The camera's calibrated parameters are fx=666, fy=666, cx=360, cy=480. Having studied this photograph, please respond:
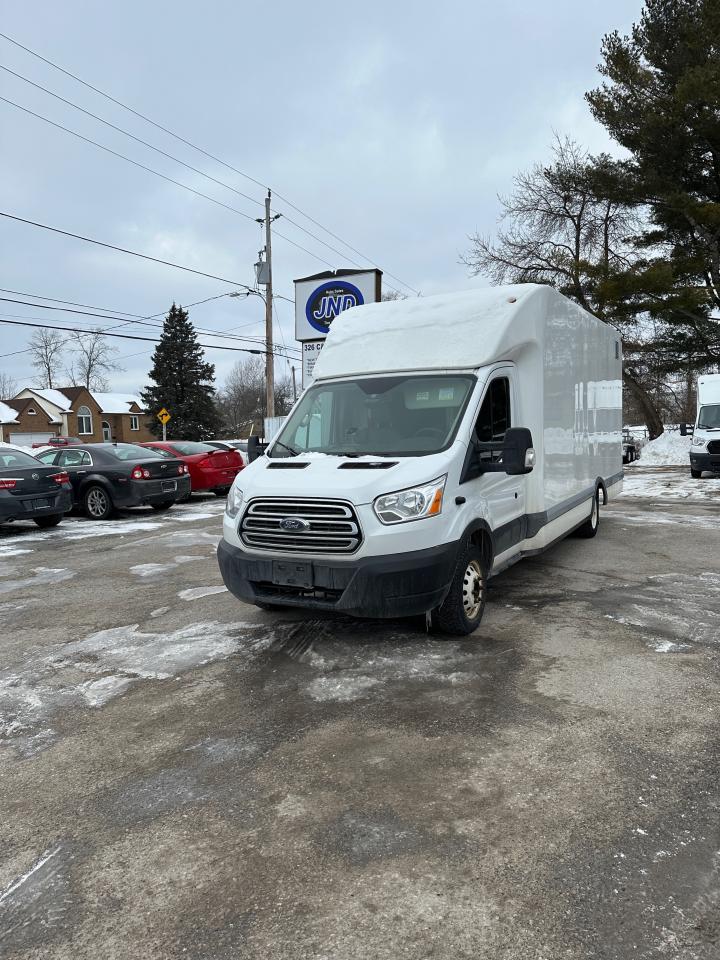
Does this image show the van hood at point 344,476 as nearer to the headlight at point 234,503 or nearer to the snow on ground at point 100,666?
the headlight at point 234,503

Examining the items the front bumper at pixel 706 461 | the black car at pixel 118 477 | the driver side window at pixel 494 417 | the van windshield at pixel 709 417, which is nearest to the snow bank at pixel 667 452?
the van windshield at pixel 709 417

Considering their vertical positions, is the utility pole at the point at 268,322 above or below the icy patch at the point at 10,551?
above

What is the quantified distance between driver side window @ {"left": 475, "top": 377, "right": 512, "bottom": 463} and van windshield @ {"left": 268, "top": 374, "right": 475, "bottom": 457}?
21 cm

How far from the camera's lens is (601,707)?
381cm

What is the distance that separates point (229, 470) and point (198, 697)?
12.7 meters

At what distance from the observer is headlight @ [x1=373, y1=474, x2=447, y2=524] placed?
444 cm

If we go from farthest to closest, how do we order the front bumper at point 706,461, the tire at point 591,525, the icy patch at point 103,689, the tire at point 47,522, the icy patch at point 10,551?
the front bumper at point 706,461 < the tire at point 47,522 < the icy patch at point 10,551 < the tire at point 591,525 < the icy patch at point 103,689

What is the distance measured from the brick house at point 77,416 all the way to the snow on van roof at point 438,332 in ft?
210

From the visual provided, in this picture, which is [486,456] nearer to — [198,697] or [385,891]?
[198,697]

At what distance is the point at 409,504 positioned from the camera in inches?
176

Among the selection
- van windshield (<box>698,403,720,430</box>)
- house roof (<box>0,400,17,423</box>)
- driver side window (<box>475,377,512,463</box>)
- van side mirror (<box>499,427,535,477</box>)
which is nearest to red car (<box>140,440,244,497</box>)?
driver side window (<box>475,377,512,463</box>)

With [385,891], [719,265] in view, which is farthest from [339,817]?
[719,265]

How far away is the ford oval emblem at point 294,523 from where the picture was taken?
4566mm

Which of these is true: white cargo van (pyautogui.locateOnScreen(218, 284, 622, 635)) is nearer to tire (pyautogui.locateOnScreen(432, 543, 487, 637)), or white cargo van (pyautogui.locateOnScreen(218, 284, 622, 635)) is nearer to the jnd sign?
tire (pyautogui.locateOnScreen(432, 543, 487, 637))
